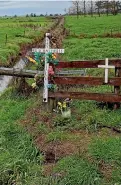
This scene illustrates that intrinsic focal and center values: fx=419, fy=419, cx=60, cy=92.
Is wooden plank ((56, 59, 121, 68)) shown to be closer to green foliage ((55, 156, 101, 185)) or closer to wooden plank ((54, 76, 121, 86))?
wooden plank ((54, 76, 121, 86))

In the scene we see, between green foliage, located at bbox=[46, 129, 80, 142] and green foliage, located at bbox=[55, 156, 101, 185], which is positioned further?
green foliage, located at bbox=[46, 129, 80, 142]

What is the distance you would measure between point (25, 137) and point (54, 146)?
832 millimetres

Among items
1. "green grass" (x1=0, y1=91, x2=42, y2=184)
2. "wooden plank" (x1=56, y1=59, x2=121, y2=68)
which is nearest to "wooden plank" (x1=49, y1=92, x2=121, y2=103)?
"wooden plank" (x1=56, y1=59, x2=121, y2=68)

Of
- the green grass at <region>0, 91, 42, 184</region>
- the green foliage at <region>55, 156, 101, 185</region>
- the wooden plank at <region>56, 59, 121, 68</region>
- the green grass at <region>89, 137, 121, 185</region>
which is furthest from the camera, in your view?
the wooden plank at <region>56, 59, 121, 68</region>

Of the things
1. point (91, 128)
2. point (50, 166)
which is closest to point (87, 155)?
point (50, 166)

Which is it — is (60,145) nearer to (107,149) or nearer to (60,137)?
(60,137)

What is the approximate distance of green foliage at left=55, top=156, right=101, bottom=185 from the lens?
7664mm

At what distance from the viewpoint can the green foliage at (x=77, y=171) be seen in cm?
766

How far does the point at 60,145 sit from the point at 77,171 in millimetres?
1538

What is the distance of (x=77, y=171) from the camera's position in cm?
790

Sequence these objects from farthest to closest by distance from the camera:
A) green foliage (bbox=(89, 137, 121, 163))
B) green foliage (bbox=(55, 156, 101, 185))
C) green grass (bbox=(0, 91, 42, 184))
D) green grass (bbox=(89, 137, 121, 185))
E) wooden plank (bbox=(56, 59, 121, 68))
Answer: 1. wooden plank (bbox=(56, 59, 121, 68))
2. green foliage (bbox=(89, 137, 121, 163))
3. green grass (bbox=(0, 91, 42, 184))
4. green grass (bbox=(89, 137, 121, 185))
5. green foliage (bbox=(55, 156, 101, 185))

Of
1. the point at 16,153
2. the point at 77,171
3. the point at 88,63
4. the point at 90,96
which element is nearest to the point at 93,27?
the point at 88,63

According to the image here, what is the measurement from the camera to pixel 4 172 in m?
8.12

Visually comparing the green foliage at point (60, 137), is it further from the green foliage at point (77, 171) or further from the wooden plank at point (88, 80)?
the wooden plank at point (88, 80)
